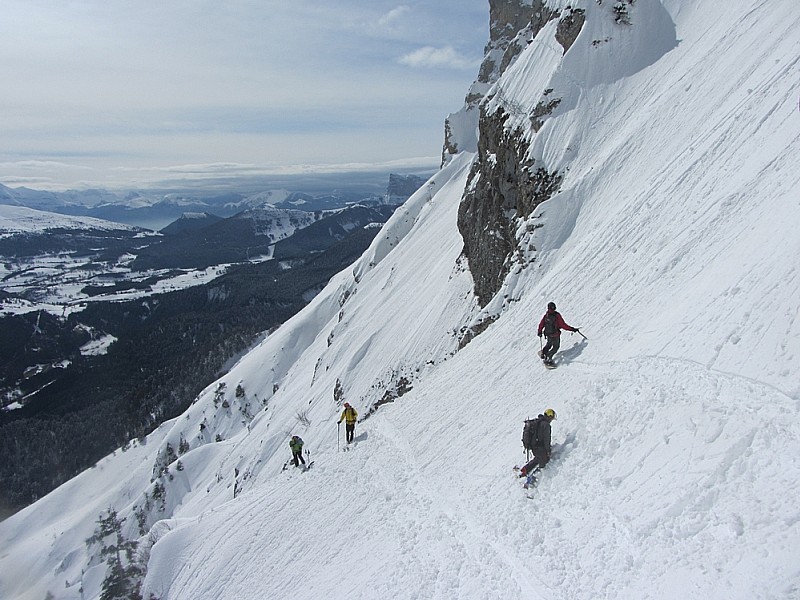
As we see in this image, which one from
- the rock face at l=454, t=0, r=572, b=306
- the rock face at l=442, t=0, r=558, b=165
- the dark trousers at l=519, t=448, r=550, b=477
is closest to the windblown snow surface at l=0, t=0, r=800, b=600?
the dark trousers at l=519, t=448, r=550, b=477

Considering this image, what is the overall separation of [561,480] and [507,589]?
2.78 m

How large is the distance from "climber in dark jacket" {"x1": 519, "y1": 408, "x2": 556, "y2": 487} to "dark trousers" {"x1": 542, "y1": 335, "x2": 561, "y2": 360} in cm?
462

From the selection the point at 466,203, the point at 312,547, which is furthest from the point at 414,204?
the point at 312,547

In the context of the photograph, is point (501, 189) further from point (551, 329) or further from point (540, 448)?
point (540, 448)

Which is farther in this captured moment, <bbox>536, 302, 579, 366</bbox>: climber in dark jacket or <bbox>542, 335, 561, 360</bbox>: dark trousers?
<bbox>542, 335, 561, 360</bbox>: dark trousers

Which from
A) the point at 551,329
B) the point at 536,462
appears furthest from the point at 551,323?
the point at 536,462

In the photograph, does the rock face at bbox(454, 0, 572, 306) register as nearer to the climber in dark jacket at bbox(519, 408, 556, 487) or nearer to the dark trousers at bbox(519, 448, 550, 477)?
the climber in dark jacket at bbox(519, 408, 556, 487)

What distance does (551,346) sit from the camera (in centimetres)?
1603

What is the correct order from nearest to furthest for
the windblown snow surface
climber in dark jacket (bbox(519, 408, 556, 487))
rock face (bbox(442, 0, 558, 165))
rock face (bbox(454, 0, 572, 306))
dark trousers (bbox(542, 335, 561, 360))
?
the windblown snow surface < climber in dark jacket (bbox(519, 408, 556, 487)) < dark trousers (bbox(542, 335, 561, 360)) < rock face (bbox(454, 0, 572, 306)) < rock face (bbox(442, 0, 558, 165))

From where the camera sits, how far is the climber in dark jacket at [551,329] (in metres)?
15.3

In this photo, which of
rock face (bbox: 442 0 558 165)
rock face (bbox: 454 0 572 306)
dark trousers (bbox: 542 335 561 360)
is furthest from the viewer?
rock face (bbox: 442 0 558 165)

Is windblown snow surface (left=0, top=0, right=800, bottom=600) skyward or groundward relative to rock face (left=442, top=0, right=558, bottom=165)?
groundward

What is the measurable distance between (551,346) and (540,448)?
5475 mm

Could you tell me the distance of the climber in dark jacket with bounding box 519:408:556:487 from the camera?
37.1ft
